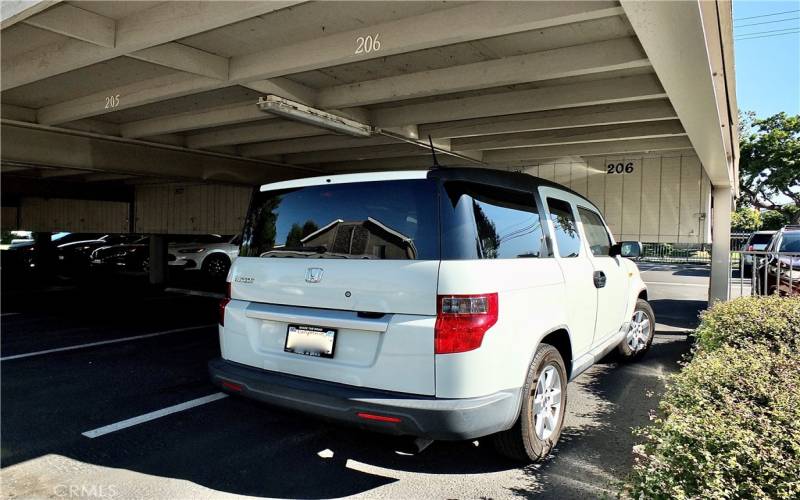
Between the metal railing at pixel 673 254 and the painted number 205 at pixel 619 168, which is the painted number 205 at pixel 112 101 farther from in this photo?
the metal railing at pixel 673 254

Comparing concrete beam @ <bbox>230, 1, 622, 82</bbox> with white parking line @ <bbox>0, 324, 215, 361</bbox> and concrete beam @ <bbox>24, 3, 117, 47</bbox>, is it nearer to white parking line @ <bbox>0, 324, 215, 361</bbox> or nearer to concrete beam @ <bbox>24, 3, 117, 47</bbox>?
concrete beam @ <bbox>24, 3, 117, 47</bbox>

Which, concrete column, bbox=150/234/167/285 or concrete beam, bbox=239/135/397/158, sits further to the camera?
concrete column, bbox=150/234/167/285

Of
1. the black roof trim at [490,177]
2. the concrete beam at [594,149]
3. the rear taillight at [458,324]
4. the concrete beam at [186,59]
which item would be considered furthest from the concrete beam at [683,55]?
the concrete beam at [186,59]

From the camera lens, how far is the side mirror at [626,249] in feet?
17.3

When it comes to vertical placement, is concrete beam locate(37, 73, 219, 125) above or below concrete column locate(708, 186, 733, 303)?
above

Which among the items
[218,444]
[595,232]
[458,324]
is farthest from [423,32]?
[218,444]

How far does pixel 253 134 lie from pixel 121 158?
3.29m

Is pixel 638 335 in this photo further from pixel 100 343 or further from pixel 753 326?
pixel 100 343

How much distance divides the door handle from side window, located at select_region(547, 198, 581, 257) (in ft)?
1.05

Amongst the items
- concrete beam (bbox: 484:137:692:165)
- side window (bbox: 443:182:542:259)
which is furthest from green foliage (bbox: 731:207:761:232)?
side window (bbox: 443:182:542:259)

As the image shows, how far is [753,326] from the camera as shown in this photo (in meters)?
3.95

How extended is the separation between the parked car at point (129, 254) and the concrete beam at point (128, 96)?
31.3 ft

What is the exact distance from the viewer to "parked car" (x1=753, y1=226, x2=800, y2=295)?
6781 mm

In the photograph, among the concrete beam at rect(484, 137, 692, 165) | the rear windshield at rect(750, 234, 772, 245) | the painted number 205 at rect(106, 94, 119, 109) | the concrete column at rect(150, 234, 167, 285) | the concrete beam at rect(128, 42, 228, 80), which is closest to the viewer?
the concrete beam at rect(128, 42, 228, 80)
